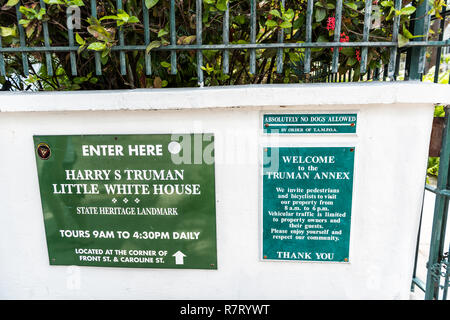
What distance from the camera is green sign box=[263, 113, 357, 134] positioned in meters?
1.95

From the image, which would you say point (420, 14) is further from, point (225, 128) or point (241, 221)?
point (241, 221)

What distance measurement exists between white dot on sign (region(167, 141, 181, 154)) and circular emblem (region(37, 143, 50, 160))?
2.51 feet

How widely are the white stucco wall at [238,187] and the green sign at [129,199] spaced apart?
7cm

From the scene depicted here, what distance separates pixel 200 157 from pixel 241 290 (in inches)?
37.0

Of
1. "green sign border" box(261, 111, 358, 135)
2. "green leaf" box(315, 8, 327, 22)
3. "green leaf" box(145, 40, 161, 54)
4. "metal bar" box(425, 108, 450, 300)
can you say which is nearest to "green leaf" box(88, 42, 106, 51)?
"green leaf" box(145, 40, 161, 54)

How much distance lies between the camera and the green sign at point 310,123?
195 centimetres

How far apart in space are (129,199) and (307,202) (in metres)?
1.11

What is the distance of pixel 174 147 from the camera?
A: 204 cm

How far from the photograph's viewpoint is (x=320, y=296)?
2211 millimetres

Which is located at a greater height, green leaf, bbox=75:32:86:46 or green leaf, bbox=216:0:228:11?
green leaf, bbox=216:0:228:11

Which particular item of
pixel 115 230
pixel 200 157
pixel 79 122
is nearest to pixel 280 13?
pixel 200 157

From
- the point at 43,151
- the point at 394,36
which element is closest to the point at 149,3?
the point at 43,151

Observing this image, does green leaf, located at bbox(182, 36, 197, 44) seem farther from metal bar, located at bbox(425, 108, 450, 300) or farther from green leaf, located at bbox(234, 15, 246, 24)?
metal bar, located at bbox(425, 108, 450, 300)

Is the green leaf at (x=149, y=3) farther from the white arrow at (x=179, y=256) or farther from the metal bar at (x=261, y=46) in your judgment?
the white arrow at (x=179, y=256)
